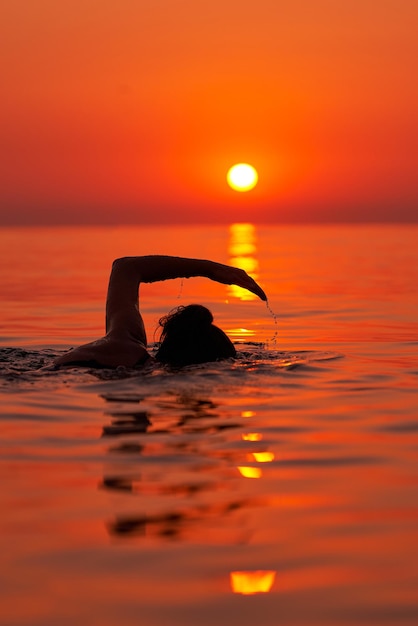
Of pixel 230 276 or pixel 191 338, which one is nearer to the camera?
pixel 230 276

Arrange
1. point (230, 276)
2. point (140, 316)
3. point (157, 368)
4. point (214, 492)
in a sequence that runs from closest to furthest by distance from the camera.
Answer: point (214, 492) < point (230, 276) < point (140, 316) < point (157, 368)

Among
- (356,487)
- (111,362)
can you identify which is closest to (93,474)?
(356,487)

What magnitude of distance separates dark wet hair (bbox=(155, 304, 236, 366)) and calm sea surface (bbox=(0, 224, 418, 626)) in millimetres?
179

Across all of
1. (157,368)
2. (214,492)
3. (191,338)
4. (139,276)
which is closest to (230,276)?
(191,338)

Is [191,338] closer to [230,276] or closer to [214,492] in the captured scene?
[230,276]

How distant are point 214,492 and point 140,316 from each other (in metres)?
4.07

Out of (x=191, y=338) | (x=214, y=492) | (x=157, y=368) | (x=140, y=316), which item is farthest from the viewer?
(x=157, y=368)

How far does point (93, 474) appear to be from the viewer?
6.62m

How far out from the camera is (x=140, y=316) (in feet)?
32.9

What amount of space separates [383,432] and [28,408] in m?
3.30

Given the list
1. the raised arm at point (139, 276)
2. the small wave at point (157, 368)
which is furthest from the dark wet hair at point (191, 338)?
the raised arm at point (139, 276)

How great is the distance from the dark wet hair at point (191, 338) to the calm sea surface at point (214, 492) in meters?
0.18

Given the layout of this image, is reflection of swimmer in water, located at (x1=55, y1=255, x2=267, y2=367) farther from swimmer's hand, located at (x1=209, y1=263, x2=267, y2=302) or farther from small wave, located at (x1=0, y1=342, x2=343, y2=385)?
small wave, located at (x1=0, y1=342, x2=343, y2=385)

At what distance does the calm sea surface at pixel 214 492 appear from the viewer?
4457mm
